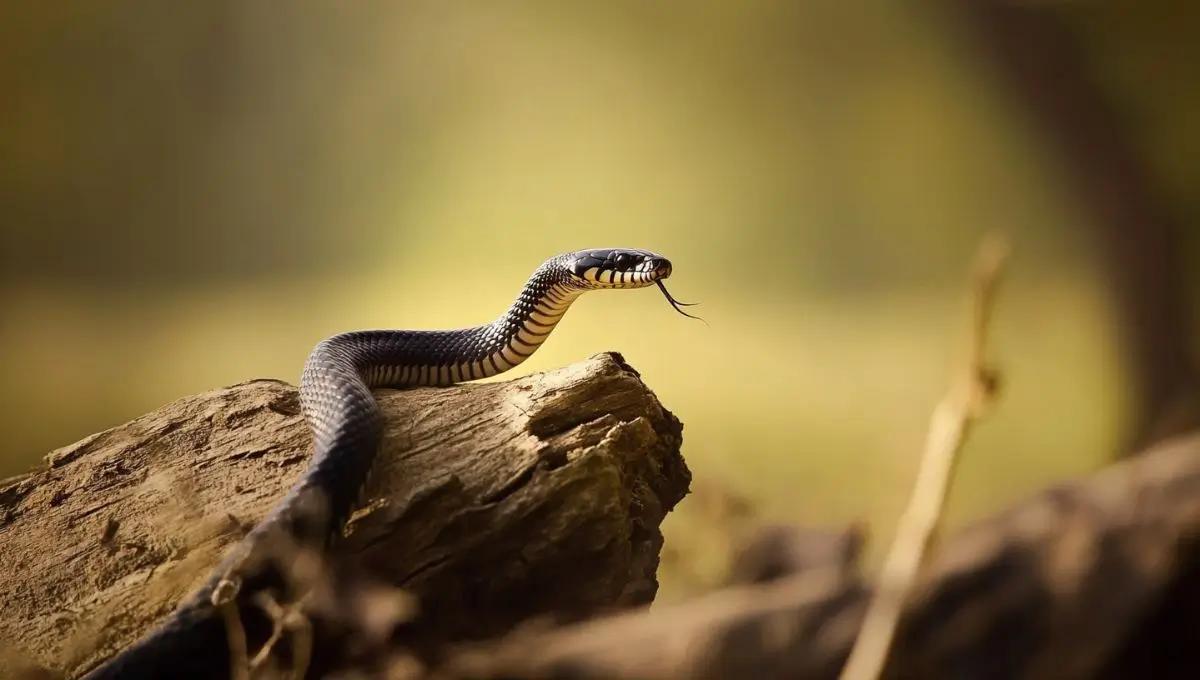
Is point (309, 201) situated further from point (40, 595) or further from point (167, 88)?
point (40, 595)

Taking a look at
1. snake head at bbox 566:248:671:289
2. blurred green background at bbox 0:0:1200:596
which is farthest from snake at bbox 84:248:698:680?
blurred green background at bbox 0:0:1200:596

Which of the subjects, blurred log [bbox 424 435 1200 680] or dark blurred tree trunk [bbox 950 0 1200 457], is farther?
dark blurred tree trunk [bbox 950 0 1200 457]

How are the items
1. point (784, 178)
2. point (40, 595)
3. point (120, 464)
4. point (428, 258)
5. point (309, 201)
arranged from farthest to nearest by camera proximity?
point (309, 201)
point (428, 258)
point (784, 178)
point (120, 464)
point (40, 595)

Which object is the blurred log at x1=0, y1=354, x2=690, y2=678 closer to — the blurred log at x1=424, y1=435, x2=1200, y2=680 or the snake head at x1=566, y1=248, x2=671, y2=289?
the snake head at x1=566, y1=248, x2=671, y2=289

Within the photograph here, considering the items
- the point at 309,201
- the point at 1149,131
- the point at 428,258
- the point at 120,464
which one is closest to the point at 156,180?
the point at 309,201

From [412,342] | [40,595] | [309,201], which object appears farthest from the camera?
[309,201]

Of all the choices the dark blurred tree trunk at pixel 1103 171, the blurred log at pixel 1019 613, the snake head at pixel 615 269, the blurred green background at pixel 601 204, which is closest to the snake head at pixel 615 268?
the snake head at pixel 615 269
